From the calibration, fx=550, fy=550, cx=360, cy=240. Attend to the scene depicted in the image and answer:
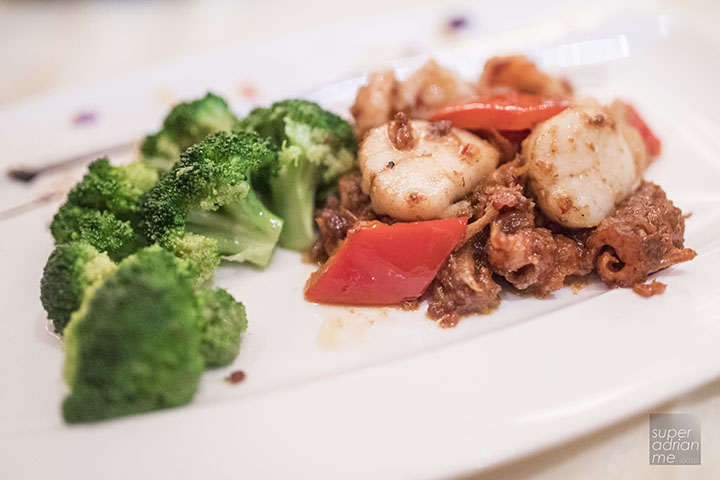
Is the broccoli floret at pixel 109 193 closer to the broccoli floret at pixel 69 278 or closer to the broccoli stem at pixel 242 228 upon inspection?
the broccoli stem at pixel 242 228

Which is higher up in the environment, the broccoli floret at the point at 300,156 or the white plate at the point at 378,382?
the broccoli floret at the point at 300,156

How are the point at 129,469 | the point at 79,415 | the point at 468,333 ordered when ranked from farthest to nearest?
1. the point at 468,333
2. the point at 79,415
3. the point at 129,469

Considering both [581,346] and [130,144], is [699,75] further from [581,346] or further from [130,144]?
[130,144]

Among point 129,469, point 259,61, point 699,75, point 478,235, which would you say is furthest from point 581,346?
point 259,61

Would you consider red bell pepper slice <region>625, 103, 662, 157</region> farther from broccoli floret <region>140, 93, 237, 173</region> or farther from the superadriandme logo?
broccoli floret <region>140, 93, 237, 173</region>

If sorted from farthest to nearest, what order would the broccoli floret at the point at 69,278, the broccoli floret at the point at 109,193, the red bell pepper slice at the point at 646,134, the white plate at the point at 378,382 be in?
the red bell pepper slice at the point at 646,134, the broccoli floret at the point at 109,193, the broccoli floret at the point at 69,278, the white plate at the point at 378,382

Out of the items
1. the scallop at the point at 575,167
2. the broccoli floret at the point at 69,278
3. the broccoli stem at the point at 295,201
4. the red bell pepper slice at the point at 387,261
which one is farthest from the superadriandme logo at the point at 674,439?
the broccoli floret at the point at 69,278

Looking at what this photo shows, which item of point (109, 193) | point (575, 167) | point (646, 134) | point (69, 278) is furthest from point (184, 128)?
point (646, 134)
